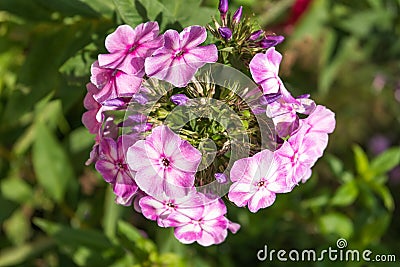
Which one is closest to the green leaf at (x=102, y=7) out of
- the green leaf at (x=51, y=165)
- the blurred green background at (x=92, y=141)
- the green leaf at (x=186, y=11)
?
the blurred green background at (x=92, y=141)

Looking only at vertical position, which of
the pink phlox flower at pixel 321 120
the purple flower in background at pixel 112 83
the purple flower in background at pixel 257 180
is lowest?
the purple flower in background at pixel 257 180

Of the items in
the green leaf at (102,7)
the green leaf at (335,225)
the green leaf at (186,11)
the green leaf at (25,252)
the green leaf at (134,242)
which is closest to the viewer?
the green leaf at (186,11)

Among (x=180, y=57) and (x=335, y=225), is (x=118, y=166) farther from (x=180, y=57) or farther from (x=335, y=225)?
(x=335, y=225)

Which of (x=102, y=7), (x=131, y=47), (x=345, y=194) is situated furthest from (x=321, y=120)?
(x=345, y=194)

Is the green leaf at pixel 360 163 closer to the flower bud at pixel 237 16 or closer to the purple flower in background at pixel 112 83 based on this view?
the flower bud at pixel 237 16

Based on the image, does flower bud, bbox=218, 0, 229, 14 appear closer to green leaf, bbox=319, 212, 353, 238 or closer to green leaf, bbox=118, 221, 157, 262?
green leaf, bbox=118, 221, 157, 262

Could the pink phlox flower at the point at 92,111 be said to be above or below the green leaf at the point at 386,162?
above

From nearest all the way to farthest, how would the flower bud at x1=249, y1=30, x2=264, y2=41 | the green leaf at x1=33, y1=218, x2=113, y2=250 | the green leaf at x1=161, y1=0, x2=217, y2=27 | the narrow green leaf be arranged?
1. the flower bud at x1=249, y1=30, x2=264, y2=41
2. the narrow green leaf
3. the green leaf at x1=161, y1=0, x2=217, y2=27
4. the green leaf at x1=33, y1=218, x2=113, y2=250

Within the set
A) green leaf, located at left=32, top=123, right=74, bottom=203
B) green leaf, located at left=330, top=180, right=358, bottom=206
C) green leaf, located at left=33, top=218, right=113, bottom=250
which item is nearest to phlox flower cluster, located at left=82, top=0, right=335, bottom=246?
green leaf, located at left=33, top=218, right=113, bottom=250
